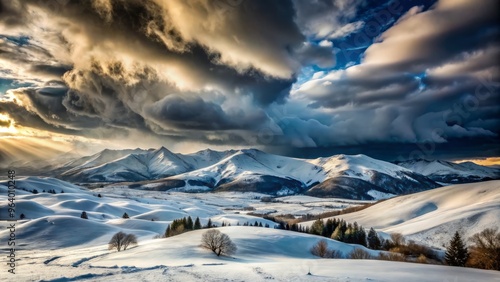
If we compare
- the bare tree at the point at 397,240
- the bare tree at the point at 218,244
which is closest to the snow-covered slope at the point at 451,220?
the bare tree at the point at 397,240

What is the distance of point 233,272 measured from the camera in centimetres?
3831

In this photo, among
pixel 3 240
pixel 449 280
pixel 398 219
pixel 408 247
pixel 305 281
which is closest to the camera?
pixel 305 281

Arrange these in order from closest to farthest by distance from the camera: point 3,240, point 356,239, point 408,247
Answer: point 3,240, point 408,247, point 356,239

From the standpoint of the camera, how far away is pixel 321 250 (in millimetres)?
Result: 78312

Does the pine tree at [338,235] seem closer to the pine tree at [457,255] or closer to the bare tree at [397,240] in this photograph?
the bare tree at [397,240]

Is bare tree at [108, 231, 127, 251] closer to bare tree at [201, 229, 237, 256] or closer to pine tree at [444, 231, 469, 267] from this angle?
bare tree at [201, 229, 237, 256]

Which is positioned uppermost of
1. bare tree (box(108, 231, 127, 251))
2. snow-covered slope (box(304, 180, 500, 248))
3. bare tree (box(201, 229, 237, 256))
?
A: snow-covered slope (box(304, 180, 500, 248))

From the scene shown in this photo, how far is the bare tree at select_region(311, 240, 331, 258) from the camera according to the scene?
77113mm

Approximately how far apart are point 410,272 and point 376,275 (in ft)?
19.8

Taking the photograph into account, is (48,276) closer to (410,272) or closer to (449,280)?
(410,272)

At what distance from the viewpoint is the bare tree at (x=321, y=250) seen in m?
77.1

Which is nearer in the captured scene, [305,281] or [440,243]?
[305,281]

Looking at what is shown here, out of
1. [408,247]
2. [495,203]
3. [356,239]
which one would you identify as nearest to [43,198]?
[356,239]

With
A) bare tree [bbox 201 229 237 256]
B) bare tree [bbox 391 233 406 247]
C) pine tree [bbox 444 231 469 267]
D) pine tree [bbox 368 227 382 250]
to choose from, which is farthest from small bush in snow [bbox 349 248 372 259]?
bare tree [bbox 391 233 406 247]
